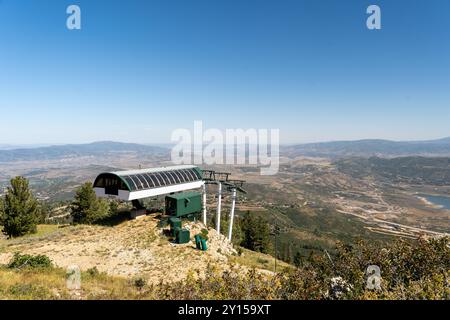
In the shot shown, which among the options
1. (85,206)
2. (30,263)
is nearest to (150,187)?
(30,263)

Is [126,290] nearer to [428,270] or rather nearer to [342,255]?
[342,255]

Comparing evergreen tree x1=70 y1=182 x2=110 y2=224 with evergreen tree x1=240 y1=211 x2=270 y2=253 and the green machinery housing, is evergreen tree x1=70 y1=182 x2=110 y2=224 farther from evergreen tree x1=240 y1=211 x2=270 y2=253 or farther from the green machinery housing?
evergreen tree x1=240 y1=211 x2=270 y2=253

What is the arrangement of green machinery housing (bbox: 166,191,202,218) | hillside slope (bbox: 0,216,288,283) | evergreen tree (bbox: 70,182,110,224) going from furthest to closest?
evergreen tree (bbox: 70,182,110,224)
green machinery housing (bbox: 166,191,202,218)
hillside slope (bbox: 0,216,288,283)

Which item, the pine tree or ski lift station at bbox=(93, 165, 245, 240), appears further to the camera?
the pine tree

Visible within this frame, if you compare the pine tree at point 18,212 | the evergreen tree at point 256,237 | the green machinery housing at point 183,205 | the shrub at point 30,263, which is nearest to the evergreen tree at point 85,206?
the pine tree at point 18,212

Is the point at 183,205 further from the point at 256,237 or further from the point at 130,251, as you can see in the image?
the point at 256,237

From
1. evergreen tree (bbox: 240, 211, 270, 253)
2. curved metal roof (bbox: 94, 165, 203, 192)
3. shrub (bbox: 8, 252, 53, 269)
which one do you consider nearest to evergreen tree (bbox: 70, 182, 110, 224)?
curved metal roof (bbox: 94, 165, 203, 192)
